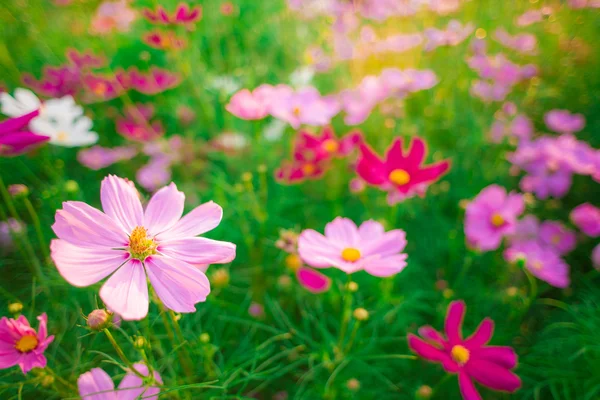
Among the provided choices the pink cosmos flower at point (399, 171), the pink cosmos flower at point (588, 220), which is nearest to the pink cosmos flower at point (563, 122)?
the pink cosmos flower at point (588, 220)

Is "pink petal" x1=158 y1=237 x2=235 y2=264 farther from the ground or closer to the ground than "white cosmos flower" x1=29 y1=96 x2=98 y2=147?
closer to the ground

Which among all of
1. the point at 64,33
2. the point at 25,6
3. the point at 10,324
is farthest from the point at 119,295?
the point at 64,33

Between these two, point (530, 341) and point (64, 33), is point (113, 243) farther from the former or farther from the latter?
point (64, 33)

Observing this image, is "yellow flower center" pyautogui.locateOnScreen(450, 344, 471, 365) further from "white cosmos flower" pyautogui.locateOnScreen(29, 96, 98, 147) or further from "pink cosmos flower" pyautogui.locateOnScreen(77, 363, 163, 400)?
"white cosmos flower" pyautogui.locateOnScreen(29, 96, 98, 147)

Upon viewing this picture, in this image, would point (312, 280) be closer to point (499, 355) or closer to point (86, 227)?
point (499, 355)

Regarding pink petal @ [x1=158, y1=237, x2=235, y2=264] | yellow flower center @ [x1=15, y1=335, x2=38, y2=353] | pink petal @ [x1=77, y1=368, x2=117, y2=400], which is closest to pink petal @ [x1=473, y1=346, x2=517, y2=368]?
pink petal @ [x1=158, y1=237, x2=235, y2=264]
